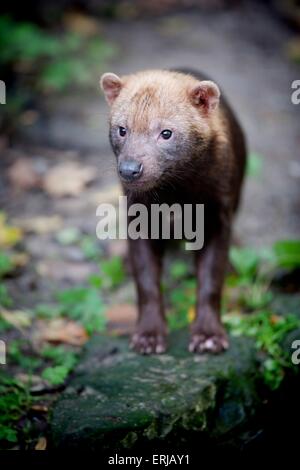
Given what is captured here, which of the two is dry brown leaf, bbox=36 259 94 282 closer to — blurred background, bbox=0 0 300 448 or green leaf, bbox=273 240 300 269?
blurred background, bbox=0 0 300 448

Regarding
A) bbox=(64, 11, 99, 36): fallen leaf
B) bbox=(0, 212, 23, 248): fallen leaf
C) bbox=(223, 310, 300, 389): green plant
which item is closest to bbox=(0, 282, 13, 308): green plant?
bbox=(0, 212, 23, 248): fallen leaf

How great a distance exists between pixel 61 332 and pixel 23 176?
294cm

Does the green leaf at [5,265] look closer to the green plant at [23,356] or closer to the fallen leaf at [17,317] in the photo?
the fallen leaf at [17,317]

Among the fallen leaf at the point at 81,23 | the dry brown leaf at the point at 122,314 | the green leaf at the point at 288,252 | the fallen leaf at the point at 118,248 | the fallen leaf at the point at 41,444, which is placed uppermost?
the fallen leaf at the point at 81,23

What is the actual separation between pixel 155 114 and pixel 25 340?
2164mm

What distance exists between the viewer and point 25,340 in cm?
514

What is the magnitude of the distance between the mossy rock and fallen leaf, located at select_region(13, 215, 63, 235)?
7.50 ft

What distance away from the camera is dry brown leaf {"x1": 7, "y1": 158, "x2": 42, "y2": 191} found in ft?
24.9

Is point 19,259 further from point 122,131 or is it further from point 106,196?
point 122,131

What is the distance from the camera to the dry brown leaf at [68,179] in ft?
24.2

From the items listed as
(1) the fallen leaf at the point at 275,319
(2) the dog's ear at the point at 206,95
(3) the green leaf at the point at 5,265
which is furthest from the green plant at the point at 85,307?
(2) the dog's ear at the point at 206,95

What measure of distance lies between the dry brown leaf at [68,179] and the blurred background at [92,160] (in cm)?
2

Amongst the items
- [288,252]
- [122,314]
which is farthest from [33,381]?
[288,252]

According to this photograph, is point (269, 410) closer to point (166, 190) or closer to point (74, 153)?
point (166, 190)
